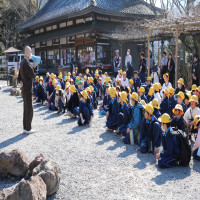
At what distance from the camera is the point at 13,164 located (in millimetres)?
4051

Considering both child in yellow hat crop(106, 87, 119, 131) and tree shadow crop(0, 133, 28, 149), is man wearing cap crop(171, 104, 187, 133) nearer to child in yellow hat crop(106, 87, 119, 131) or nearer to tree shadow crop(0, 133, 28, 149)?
child in yellow hat crop(106, 87, 119, 131)

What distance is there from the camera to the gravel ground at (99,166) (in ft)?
11.7

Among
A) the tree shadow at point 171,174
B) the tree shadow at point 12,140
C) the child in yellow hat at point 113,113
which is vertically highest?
the child in yellow hat at point 113,113

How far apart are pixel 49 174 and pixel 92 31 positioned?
14.6 metres

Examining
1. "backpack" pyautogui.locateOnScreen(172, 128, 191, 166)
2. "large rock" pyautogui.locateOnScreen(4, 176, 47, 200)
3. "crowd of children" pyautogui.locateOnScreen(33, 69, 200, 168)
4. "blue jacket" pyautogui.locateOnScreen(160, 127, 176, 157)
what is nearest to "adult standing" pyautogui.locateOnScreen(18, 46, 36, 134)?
"crowd of children" pyautogui.locateOnScreen(33, 69, 200, 168)

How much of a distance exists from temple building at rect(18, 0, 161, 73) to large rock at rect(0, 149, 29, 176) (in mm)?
12403

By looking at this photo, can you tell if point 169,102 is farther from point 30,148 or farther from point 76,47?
point 76,47

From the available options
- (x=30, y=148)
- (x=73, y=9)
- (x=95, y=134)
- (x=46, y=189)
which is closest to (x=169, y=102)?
(x=95, y=134)

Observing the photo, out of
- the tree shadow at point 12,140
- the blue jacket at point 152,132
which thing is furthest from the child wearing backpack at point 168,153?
the tree shadow at point 12,140

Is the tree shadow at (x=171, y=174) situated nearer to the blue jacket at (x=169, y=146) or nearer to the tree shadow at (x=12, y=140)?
the blue jacket at (x=169, y=146)

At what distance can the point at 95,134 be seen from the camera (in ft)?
21.0

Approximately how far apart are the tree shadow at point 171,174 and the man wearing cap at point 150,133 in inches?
28.8

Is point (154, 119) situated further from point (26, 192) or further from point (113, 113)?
point (26, 192)

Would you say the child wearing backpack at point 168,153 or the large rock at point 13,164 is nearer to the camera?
the large rock at point 13,164
